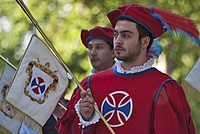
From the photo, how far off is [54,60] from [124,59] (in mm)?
738

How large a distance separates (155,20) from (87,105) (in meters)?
0.85

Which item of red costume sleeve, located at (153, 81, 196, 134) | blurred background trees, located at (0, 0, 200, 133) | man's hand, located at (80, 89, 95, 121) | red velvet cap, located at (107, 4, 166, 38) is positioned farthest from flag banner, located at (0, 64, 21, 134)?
blurred background trees, located at (0, 0, 200, 133)

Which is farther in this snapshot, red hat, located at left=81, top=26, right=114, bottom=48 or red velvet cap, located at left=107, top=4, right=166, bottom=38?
red hat, located at left=81, top=26, right=114, bottom=48

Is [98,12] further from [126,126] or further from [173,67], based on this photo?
[126,126]

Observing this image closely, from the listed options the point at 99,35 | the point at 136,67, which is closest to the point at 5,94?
the point at 99,35

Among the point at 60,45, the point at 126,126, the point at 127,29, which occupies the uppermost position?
the point at 127,29

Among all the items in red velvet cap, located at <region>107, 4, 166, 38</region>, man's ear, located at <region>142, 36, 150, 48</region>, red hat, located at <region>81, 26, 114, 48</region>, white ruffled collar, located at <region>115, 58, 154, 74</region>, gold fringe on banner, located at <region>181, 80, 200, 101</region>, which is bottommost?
gold fringe on banner, located at <region>181, 80, 200, 101</region>

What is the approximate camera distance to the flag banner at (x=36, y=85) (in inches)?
326

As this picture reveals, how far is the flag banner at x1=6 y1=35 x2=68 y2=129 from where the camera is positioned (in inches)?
326

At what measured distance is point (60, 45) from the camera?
15.6 meters

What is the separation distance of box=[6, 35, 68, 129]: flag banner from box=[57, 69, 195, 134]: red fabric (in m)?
0.35

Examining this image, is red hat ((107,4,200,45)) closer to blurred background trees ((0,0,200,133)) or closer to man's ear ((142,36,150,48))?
man's ear ((142,36,150,48))

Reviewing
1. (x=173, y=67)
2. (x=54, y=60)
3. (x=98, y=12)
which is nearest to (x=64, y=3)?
(x=98, y=12)

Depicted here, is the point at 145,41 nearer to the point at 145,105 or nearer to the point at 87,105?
the point at 145,105
